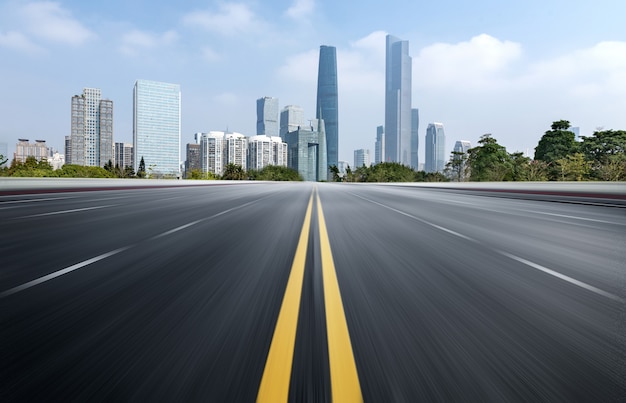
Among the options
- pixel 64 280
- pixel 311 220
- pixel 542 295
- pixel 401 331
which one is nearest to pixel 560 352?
pixel 401 331

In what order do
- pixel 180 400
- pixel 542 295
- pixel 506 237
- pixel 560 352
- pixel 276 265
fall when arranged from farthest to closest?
1. pixel 506 237
2. pixel 276 265
3. pixel 542 295
4. pixel 560 352
5. pixel 180 400

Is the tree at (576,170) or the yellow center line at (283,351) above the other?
the tree at (576,170)

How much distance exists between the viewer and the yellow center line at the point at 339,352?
213 centimetres

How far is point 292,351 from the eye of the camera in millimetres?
2631

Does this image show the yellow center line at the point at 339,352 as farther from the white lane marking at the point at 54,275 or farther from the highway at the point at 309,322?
the white lane marking at the point at 54,275

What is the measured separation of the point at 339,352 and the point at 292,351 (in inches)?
12.2

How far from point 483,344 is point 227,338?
6.00ft

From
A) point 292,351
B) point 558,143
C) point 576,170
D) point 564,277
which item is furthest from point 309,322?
point 558,143

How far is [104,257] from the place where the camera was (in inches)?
229

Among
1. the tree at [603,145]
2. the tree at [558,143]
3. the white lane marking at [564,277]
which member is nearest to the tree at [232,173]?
the tree at [558,143]

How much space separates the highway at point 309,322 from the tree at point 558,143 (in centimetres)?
6962

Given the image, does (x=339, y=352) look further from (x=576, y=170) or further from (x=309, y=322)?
(x=576, y=170)

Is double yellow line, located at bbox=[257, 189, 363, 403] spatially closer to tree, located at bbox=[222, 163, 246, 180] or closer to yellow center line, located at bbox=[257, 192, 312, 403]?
yellow center line, located at bbox=[257, 192, 312, 403]

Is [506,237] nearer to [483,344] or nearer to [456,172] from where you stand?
[483,344]
